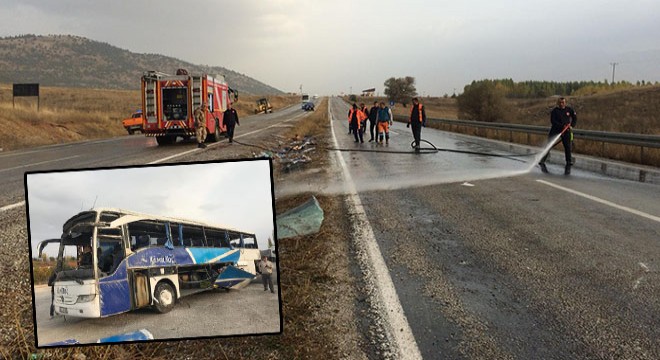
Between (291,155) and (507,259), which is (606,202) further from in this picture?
(291,155)

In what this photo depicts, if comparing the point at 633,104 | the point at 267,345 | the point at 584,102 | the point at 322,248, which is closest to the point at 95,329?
the point at 267,345

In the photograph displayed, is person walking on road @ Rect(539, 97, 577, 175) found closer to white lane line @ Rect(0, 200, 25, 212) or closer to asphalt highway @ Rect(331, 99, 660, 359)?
asphalt highway @ Rect(331, 99, 660, 359)

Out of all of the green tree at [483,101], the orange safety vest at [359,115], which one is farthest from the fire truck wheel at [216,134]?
the green tree at [483,101]

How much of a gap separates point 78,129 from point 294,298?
1192 inches

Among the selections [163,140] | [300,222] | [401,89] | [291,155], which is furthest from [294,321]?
[401,89]

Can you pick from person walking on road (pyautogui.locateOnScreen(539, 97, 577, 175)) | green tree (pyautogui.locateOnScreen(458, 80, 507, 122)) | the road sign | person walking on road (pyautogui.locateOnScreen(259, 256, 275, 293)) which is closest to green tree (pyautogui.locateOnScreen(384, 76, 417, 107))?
green tree (pyautogui.locateOnScreen(458, 80, 507, 122))

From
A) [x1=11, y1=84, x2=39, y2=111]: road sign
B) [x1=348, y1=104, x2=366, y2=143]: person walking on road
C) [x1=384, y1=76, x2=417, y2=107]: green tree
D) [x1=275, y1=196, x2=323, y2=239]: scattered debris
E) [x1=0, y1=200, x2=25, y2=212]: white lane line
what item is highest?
[x1=384, y1=76, x2=417, y2=107]: green tree

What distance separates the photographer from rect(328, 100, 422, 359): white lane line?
3.11m

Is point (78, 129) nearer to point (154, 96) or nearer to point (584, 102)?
point (154, 96)

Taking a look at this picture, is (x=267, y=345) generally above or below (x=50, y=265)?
below

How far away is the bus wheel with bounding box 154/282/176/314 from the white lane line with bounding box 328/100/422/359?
1.59 m

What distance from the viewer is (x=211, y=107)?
66.6 feet

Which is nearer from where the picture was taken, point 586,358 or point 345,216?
point 586,358

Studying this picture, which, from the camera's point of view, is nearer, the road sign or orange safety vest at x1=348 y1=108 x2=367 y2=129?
orange safety vest at x1=348 y1=108 x2=367 y2=129
